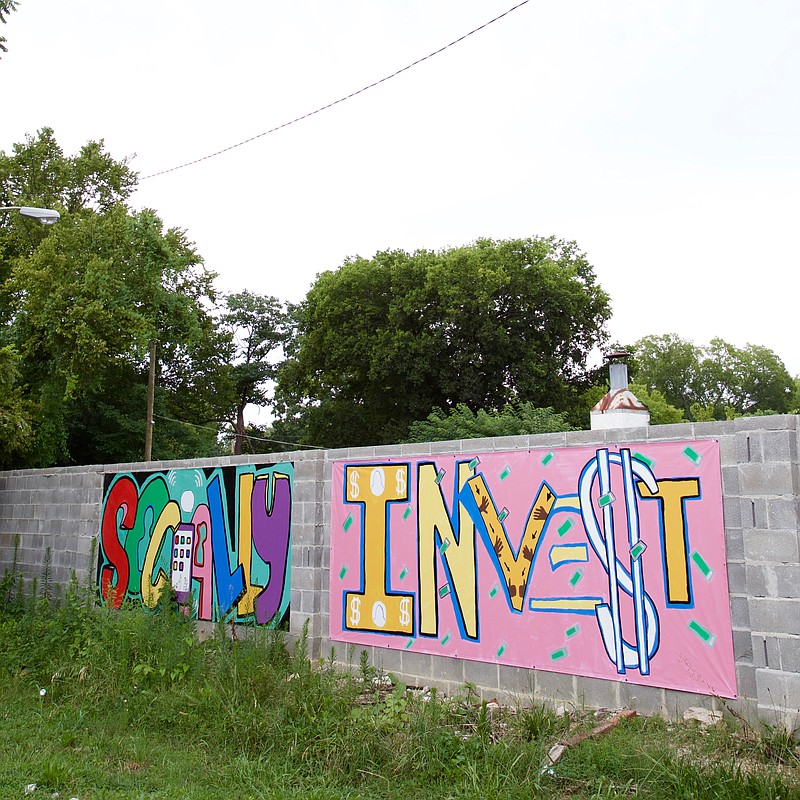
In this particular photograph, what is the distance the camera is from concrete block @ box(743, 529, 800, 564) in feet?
15.8

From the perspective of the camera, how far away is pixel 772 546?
4.90 metres

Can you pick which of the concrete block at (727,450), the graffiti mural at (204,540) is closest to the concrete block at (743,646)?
the concrete block at (727,450)

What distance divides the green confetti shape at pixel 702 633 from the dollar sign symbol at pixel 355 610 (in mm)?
3110

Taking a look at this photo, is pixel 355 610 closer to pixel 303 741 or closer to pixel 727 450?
pixel 303 741

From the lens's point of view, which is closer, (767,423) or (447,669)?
(767,423)

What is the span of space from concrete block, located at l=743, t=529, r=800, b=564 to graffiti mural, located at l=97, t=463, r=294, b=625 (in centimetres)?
448

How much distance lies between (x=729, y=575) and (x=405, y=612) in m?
2.88

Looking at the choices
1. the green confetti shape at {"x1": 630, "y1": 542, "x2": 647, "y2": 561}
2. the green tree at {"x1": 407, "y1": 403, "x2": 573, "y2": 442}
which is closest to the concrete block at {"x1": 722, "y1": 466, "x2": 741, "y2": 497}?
the green confetti shape at {"x1": 630, "y1": 542, "x2": 647, "y2": 561}

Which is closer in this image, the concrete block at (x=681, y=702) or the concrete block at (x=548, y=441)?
the concrete block at (x=681, y=702)

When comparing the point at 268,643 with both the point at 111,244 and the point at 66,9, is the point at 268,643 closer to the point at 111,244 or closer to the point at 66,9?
the point at 66,9

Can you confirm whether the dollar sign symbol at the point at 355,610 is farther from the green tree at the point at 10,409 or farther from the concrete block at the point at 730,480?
the green tree at the point at 10,409

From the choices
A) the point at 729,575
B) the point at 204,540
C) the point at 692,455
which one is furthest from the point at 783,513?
the point at 204,540

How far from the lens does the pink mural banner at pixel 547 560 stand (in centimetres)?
528

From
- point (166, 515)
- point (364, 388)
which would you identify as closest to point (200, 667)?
point (166, 515)
